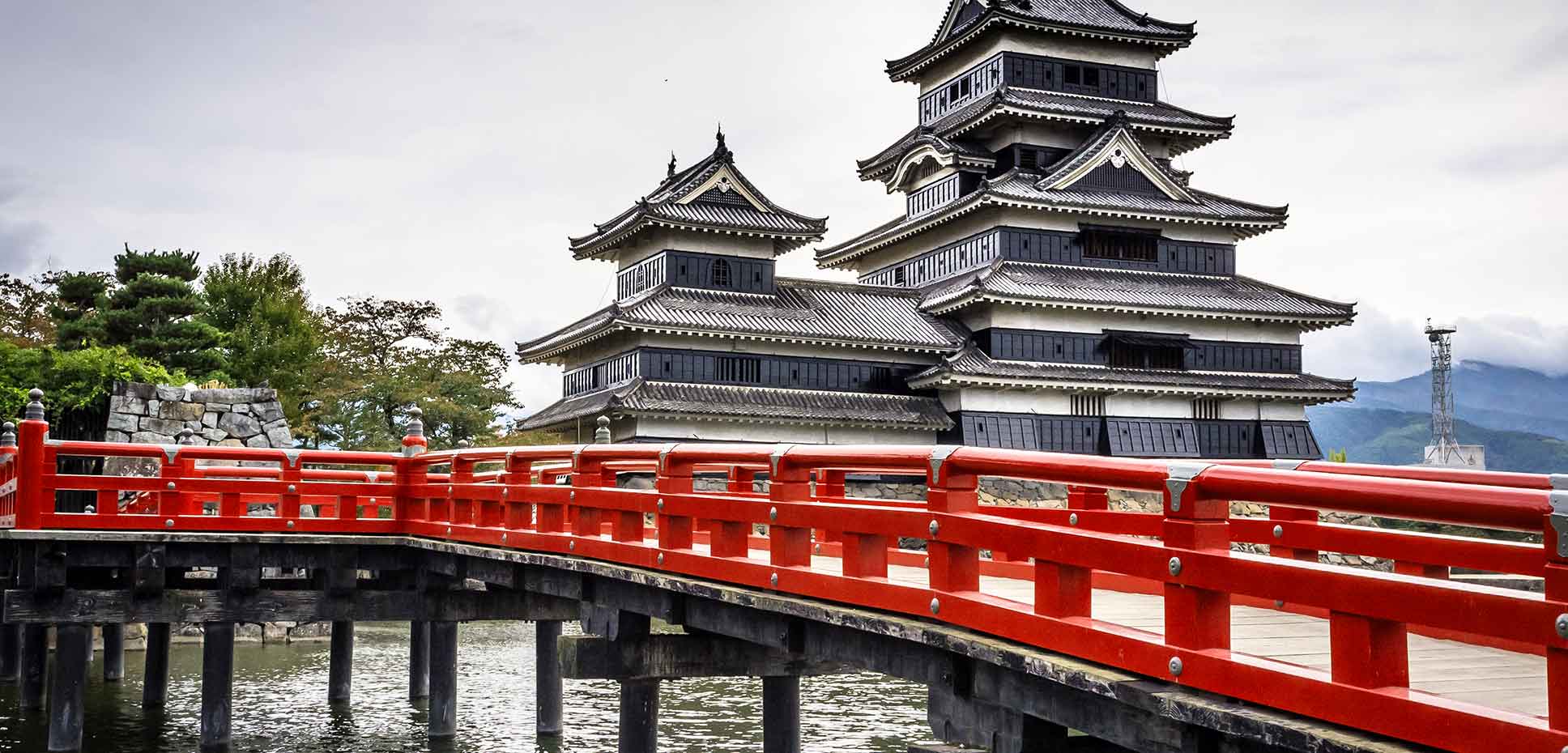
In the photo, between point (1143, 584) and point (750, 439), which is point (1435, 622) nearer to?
point (1143, 584)

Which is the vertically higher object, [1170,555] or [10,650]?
[1170,555]

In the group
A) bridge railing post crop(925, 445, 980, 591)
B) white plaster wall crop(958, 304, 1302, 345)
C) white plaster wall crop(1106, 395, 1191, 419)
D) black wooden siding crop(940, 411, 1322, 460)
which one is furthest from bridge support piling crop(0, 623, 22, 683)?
white plaster wall crop(1106, 395, 1191, 419)

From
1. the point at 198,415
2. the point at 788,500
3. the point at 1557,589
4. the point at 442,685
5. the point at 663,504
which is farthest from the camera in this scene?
the point at 198,415

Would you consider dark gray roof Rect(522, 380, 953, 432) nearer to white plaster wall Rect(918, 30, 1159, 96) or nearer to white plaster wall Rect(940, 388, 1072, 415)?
white plaster wall Rect(940, 388, 1072, 415)

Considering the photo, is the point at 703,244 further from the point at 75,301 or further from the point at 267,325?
the point at 75,301

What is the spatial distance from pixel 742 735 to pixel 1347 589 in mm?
17974

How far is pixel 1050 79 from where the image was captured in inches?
2000

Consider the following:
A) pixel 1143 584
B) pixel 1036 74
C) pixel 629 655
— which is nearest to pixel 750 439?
pixel 1036 74

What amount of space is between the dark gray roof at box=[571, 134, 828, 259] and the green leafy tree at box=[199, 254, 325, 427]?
14533 millimetres

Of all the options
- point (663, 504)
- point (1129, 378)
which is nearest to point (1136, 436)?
point (1129, 378)

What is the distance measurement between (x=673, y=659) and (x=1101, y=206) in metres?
36.6

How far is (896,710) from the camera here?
2475 cm

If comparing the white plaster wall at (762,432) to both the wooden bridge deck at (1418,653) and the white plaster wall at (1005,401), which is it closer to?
the white plaster wall at (1005,401)

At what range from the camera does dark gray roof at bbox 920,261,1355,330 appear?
4403cm
